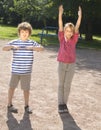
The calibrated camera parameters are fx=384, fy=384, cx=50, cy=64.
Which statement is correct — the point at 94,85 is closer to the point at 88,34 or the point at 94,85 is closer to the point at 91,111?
the point at 91,111

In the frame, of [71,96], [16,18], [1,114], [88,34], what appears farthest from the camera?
[16,18]

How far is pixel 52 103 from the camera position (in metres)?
7.76

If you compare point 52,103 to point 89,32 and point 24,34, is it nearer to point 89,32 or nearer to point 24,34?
point 24,34

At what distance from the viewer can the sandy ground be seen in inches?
250

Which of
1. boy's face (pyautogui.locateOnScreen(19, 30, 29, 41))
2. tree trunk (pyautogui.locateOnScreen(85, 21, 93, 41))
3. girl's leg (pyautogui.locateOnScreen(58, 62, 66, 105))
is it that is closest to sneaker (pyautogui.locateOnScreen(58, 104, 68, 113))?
girl's leg (pyautogui.locateOnScreen(58, 62, 66, 105))

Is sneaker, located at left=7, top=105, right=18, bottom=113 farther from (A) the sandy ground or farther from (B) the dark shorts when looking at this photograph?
(B) the dark shorts

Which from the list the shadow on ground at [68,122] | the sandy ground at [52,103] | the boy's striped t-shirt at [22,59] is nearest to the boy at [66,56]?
the shadow on ground at [68,122]

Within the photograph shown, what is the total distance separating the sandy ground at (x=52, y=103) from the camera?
250 inches

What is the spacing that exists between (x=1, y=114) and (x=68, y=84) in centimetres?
142

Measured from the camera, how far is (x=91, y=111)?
7.36 metres

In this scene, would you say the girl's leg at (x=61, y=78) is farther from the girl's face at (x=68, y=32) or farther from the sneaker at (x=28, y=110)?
the sneaker at (x=28, y=110)

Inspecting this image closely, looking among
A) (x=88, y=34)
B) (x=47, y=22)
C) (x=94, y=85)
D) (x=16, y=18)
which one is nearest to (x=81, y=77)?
(x=94, y=85)

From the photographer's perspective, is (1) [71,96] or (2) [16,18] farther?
(2) [16,18]

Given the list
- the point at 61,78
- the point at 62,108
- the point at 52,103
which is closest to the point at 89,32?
the point at 52,103
